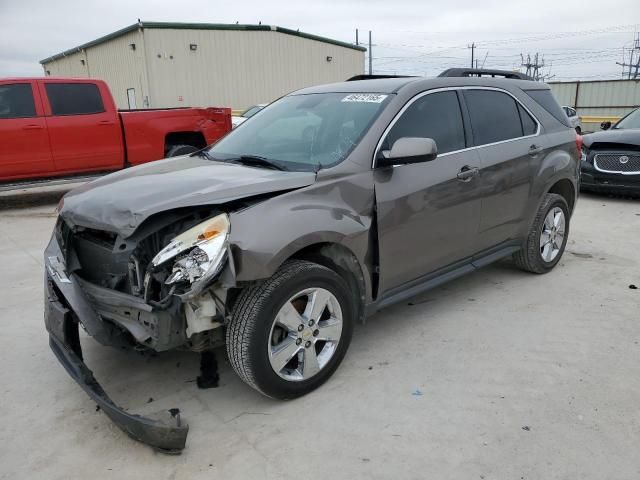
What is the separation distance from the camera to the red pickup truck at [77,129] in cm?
821

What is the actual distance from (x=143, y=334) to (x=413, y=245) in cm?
179

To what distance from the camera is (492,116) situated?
424cm

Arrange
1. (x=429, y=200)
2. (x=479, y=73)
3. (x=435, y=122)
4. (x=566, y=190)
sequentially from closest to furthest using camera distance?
(x=429, y=200) → (x=435, y=122) → (x=479, y=73) → (x=566, y=190)

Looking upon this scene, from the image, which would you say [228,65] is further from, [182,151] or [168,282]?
[168,282]

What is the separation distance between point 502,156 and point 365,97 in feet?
4.19

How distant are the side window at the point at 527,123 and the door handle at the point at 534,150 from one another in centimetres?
13

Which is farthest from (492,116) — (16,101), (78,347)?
(16,101)

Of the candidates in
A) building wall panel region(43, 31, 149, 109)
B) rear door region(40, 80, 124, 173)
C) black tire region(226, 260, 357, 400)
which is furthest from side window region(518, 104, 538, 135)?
building wall panel region(43, 31, 149, 109)

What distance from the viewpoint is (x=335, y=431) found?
2.72 m

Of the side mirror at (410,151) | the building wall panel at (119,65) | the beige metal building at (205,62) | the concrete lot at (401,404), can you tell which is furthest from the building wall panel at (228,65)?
the side mirror at (410,151)

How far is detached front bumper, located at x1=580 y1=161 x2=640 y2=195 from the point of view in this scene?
820cm

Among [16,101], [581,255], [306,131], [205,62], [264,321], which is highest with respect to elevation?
[205,62]

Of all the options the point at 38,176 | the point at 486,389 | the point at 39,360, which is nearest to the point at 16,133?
the point at 38,176

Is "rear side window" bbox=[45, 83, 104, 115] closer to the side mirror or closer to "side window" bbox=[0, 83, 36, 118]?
"side window" bbox=[0, 83, 36, 118]
